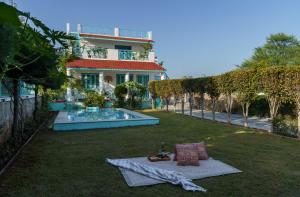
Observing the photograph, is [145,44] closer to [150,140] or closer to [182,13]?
[182,13]

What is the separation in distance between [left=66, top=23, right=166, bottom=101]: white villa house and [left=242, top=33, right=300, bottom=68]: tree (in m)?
22.2

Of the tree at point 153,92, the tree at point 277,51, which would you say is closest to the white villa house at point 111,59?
the tree at point 153,92

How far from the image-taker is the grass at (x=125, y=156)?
4.99 m

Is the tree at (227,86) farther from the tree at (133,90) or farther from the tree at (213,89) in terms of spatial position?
the tree at (133,90)

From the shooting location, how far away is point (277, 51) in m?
45.3

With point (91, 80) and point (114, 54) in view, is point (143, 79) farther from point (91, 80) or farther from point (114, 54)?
point (91, 80)

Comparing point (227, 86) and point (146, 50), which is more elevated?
point (146, 50)

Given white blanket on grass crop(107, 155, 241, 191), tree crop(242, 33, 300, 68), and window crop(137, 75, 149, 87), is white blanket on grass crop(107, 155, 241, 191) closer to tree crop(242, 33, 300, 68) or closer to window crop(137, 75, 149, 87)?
window crop(137, 75, 149, 87)

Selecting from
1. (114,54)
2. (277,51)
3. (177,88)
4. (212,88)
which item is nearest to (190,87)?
(177,88)

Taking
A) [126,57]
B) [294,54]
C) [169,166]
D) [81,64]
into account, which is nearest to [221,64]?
[294,54]

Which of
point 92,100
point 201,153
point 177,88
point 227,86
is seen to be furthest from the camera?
point 92,100

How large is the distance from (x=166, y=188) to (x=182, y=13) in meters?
24.6

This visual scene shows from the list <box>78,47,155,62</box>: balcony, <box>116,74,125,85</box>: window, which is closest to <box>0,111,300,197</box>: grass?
<box>78,47,155,62</box>: balcony

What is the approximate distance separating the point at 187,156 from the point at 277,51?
4614cm
